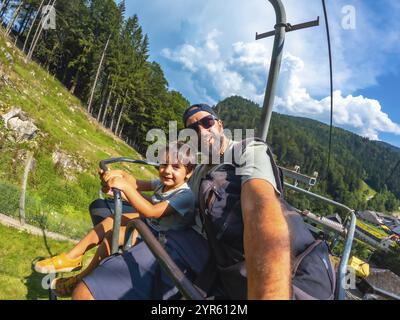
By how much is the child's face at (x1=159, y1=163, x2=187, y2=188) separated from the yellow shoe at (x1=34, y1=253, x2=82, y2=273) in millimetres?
1353

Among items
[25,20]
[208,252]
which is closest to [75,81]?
[25,20]

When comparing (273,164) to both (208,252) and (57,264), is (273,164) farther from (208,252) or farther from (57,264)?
(57,264)

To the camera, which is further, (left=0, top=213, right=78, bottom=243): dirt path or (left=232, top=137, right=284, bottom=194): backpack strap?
(left=0, top=213, right=78, bottom=243): dirt path

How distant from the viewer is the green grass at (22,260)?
159 inches

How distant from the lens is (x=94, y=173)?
696 inches

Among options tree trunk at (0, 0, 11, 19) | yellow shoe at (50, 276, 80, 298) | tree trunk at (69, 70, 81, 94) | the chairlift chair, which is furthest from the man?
tree trunk at (0, 0, 11, 19)

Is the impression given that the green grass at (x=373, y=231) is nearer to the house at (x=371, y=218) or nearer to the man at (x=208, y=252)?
the house at (x=371, y=218)

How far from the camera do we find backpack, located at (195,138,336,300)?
193 centimetres

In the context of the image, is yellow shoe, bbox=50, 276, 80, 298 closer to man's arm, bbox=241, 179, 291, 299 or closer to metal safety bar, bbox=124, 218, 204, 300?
metal safety bar, bbox=124, 218, 204, 300

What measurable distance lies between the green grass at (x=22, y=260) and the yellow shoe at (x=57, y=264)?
39.2 inches

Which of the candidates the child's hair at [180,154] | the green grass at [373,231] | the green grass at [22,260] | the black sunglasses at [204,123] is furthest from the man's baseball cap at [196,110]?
the green grass at [373,231]

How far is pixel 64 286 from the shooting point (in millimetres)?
3184

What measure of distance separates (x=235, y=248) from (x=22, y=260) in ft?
14.6
